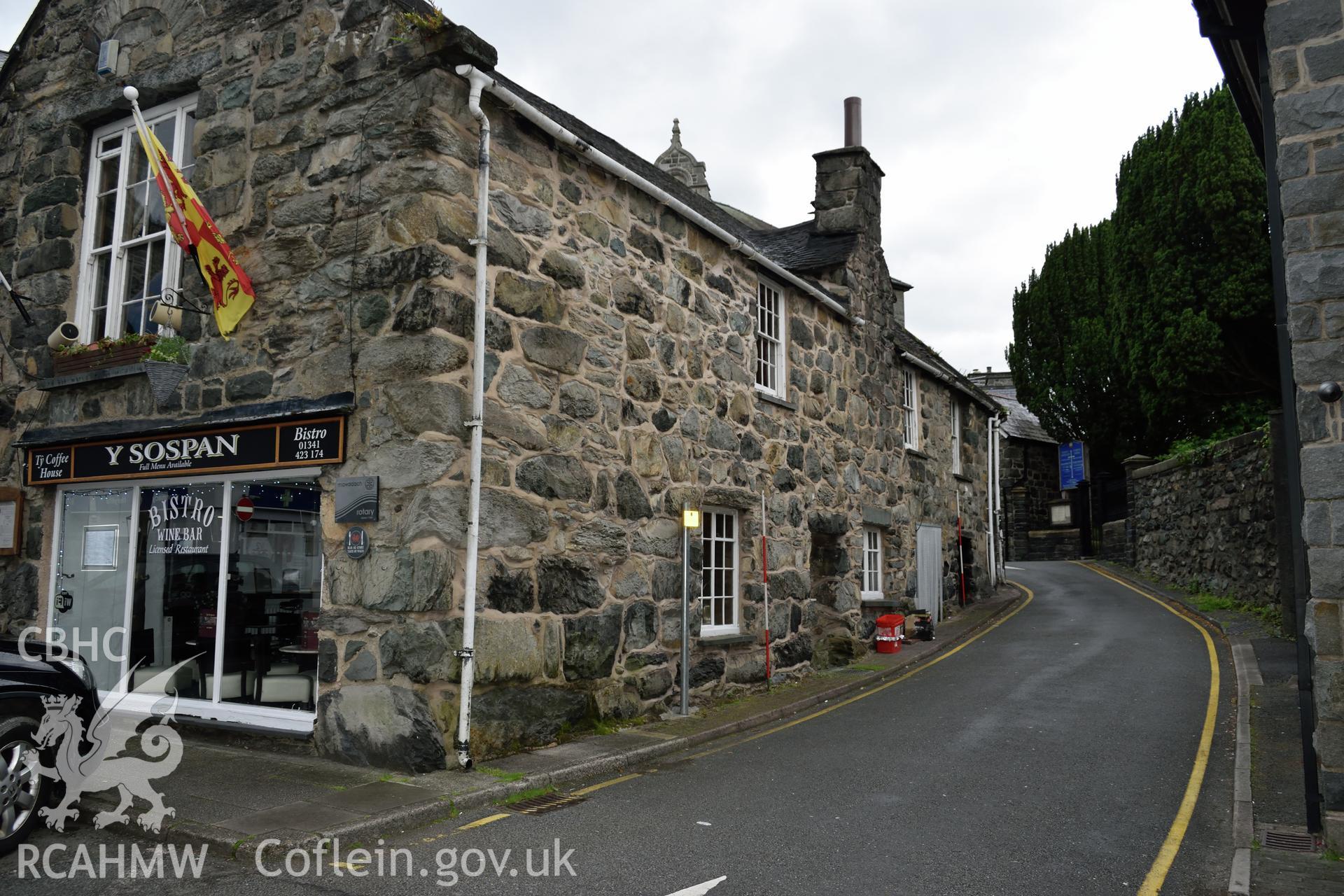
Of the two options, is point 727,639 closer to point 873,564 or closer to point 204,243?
point 873,564

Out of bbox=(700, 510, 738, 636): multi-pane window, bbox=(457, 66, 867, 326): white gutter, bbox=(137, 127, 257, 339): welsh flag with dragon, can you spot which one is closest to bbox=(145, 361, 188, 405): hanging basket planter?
bbox=(137, 127, 257, 339): welsh flag with dragon

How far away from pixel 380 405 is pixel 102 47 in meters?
5.77

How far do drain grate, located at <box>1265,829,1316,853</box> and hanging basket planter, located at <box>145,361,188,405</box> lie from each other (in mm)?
9313

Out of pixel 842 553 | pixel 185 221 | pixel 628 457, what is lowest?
pixel 842 553

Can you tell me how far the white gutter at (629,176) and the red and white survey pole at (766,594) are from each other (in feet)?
10.1

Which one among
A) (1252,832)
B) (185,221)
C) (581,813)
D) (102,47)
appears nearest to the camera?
(1252,832)

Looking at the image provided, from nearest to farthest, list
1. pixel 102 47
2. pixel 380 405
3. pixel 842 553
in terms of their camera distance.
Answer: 1. pixel 380 405
2. pixel 102 47
3. pixel 842 553

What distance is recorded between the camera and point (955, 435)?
22.6m

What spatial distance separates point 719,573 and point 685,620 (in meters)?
1.87

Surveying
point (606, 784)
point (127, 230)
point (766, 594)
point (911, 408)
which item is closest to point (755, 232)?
point (911, 408)

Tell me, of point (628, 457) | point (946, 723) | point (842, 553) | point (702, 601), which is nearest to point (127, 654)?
point (628, 457)

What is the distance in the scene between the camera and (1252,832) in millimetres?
6207

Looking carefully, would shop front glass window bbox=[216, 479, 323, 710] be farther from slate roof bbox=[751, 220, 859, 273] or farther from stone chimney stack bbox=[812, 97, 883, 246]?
stone chimney stack bbox=[812, 97, 883, 246]

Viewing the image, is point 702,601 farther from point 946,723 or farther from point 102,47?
point 102,47
